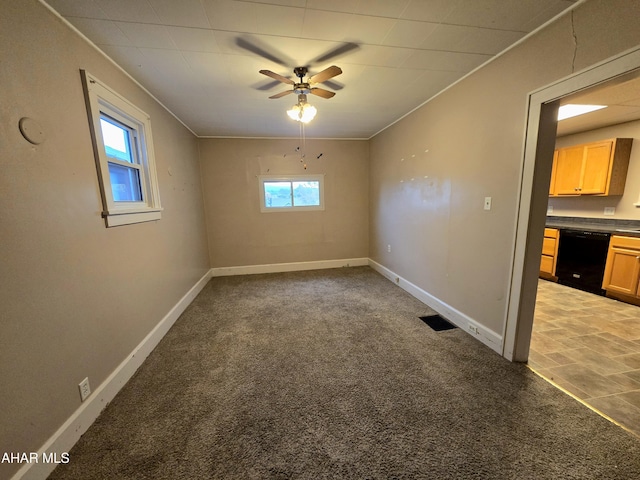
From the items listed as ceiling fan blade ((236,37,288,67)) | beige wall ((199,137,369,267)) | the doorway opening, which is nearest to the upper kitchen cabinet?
the doorway opening

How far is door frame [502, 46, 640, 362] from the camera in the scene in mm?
1703

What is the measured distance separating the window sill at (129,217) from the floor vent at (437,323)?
3050mm

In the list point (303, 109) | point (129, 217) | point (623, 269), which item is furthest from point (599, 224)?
point (129, 217)

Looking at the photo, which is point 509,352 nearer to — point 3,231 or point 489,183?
point 489,183

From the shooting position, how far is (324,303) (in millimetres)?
3344

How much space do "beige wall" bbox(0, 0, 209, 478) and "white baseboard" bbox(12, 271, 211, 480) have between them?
5 cm

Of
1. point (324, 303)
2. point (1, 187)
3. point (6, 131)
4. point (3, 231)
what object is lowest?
point (324, 303)

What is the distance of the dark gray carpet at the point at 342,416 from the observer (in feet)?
4.19

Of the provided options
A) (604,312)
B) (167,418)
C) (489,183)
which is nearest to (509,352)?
(489,183)

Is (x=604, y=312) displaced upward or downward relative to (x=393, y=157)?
downward

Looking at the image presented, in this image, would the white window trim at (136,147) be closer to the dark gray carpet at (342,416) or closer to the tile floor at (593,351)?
the dark gray carpet at (342,416)

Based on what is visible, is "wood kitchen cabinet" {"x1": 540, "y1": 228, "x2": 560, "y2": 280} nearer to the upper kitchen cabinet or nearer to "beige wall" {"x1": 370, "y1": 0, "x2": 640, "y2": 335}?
the upper kitchen cabinet

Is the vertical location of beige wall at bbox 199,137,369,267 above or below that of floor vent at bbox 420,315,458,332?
above

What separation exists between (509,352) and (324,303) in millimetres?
1983
